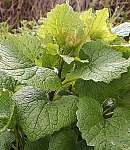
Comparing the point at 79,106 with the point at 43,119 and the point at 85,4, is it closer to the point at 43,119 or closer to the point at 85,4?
the point at 43,119

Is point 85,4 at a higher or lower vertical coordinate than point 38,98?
lower

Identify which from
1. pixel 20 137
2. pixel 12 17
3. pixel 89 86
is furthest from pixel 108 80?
pixel 12 17

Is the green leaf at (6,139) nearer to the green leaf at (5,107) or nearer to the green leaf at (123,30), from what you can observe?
the green leaf at (5,107)

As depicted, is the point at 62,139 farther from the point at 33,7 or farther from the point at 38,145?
the point at 33,7

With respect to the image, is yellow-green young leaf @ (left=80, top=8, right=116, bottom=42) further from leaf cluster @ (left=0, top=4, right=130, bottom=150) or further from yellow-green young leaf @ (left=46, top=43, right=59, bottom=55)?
yellow-green young leaf @ (left=46, top=43, right=59, bottom=55)

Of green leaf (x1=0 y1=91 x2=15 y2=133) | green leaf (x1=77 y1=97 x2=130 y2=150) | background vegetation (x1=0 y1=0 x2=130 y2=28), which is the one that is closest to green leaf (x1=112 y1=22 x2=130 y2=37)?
green leaf (x1=77 y1=97 x2=130 y2=150)

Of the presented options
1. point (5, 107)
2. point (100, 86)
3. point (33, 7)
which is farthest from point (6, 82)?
point (33, 7)
